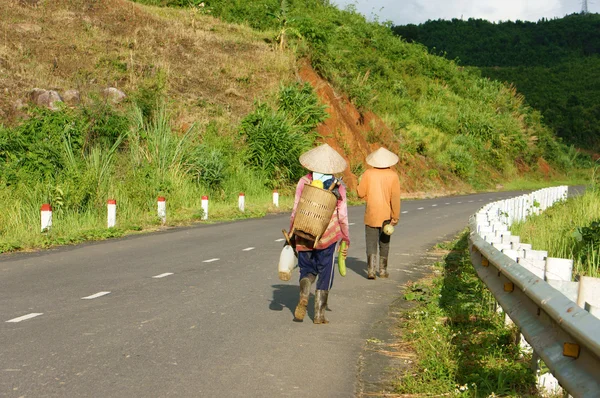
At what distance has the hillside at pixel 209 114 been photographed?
73.4ft

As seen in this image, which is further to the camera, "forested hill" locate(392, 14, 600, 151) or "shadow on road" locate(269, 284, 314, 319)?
"forested hill" locate(392, 14, 600, 151)

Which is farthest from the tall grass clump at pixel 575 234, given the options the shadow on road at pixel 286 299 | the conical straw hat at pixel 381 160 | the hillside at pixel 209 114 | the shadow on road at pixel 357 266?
the hillside at pixel 209 114

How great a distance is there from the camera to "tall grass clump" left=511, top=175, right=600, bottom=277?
492 inches

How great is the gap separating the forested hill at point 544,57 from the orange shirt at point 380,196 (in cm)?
8051

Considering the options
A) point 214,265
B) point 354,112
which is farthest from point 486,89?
point 214,265

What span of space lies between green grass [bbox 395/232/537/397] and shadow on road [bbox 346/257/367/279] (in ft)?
6.76

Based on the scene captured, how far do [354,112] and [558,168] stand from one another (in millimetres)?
28547

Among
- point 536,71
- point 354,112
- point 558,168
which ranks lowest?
point 558,168

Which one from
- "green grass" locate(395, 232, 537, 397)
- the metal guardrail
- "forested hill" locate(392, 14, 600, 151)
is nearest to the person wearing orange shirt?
"green grass" locate(395, 232, 537, 397)

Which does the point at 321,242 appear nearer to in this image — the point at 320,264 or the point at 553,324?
the point at 320,264

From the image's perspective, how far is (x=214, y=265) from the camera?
13.4 m

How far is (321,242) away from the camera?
9.02 metres

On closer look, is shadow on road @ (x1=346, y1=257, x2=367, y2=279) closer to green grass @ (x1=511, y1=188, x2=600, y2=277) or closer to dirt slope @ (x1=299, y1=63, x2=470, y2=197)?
green grass @ (x1=511, y1=188, x2=600, y2=277)

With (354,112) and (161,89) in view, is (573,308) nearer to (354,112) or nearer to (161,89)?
(161,89)
